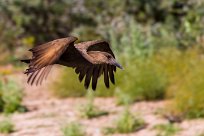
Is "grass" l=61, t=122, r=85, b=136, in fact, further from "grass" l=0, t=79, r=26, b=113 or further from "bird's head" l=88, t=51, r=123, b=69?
"bird's head" l=88, t=51, r=123, b=69

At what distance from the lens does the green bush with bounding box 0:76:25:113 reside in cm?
782

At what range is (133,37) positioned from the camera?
927cm

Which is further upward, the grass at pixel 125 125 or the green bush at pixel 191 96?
the green bush at pixel 191 96

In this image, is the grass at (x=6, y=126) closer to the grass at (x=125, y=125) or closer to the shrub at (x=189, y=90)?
the grass at (x=125, y=125)

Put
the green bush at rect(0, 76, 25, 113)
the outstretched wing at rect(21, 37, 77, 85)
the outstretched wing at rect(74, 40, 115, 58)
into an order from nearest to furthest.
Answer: the outstretched wing at rect(21, 37, 77, 85) < the outstretched wing at rect(74, 40, 115, 58) < the green bush at rect(0, 76, 25, 113)

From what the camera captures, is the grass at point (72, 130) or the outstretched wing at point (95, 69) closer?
the outstretched wing at point (95, 69)

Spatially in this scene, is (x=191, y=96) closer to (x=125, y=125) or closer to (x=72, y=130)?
(x=125, y=125)

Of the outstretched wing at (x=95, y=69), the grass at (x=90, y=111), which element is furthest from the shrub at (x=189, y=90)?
the outstretched wing at (x=95, y=69)

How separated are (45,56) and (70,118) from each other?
4.16 metres

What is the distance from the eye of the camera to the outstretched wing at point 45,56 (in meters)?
3.16

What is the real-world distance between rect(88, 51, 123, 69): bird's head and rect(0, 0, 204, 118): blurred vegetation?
3386 millimetres

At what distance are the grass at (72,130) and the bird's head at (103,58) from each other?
9.76 feet

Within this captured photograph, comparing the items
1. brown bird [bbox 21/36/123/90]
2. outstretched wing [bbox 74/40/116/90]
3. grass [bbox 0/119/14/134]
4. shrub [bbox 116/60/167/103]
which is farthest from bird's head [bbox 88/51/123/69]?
shrub [bbox 116/60/167/103]

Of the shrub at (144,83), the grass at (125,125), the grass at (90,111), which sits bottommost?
the grass at (125,125)
